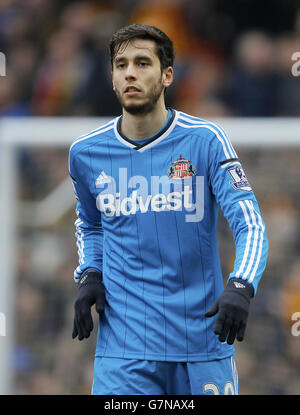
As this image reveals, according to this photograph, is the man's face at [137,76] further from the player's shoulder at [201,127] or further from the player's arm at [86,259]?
the player's arm at [86,259]

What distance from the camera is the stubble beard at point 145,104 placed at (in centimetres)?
323

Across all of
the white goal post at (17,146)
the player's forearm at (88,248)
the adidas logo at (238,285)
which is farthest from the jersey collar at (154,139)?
the white goal post at (17,146)

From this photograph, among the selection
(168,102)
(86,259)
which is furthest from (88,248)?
(168,102)

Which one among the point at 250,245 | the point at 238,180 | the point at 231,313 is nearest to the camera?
the point at 231,313

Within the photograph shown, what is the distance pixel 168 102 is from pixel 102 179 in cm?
331

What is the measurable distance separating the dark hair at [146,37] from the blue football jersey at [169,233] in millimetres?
247

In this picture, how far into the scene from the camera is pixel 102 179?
335cm

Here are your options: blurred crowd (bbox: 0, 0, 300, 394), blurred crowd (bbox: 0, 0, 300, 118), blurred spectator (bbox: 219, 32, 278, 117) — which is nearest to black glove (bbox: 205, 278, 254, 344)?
blurred crowd (bbox: 0, 0, 300, 394)

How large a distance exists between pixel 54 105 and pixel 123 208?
12.8 feet

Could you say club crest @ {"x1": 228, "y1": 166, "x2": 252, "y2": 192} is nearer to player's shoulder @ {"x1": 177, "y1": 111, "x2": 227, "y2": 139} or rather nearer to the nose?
player's shoulder @ {"x1": 177, "y1": 111, "x2": 227, "y2": 139}

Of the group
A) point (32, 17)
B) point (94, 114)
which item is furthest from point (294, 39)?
point (32, 17)

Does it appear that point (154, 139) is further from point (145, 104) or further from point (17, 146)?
point (17, 146)

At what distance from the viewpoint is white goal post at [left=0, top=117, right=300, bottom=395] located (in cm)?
509

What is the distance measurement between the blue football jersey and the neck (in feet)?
0.08
